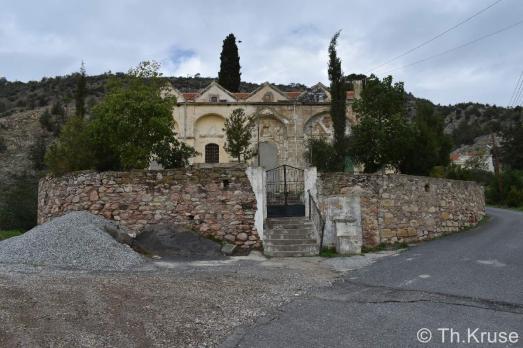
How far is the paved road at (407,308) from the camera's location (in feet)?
17.0

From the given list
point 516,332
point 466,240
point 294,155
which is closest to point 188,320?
point 516,332

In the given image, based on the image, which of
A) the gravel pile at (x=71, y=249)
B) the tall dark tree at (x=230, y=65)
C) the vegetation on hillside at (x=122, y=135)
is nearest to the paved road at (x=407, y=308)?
the gravel pile at (x=71, y=249)

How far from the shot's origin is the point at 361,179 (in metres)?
13.7

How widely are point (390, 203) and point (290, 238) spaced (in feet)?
11.9

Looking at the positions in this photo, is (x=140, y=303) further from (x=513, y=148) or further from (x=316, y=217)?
(x=513, y=148)

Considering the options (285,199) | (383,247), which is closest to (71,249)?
(285,199)

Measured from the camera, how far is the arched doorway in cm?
2955

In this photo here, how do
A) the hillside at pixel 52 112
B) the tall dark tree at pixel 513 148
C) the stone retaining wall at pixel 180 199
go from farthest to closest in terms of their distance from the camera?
1. the tall dark tree at pixel 513 148
2. the hillside at pixel 52 112
3. the stone retaining wall at pixel 180 199

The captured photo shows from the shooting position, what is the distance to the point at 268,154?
97.6 feet

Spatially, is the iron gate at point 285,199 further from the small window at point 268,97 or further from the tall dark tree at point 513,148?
the tall dark tree at point 513,148

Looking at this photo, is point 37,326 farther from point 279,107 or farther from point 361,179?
point 279,107

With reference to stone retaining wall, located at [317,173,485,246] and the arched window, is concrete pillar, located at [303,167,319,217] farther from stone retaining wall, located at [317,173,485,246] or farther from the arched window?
the arched window

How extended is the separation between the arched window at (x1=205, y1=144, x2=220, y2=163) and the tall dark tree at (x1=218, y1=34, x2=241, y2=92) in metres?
8.38

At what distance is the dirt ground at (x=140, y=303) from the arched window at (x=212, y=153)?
1990 centimetres
